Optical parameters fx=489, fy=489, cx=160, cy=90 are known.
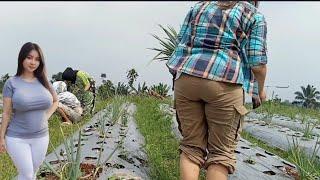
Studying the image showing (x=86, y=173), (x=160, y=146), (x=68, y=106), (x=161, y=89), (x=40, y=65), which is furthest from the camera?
(x=161, y=89)

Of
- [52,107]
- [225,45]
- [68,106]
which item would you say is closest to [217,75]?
[225,45]

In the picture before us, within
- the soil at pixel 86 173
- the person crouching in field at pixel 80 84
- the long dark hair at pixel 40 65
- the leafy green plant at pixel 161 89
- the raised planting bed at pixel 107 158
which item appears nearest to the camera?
the long dark hair at pixel 40 65

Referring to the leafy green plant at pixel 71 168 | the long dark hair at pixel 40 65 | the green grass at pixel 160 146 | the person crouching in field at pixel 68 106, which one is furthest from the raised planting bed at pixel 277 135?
the long dark hair at pixel 40 65

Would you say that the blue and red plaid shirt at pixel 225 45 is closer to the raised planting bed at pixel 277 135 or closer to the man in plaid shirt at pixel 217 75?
the man in plaid shirt at pixel 217 75

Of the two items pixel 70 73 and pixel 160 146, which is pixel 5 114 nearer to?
pixel 160 146

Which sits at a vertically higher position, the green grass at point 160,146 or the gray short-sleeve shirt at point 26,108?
the gray short-sleeve shirt at point 26,108

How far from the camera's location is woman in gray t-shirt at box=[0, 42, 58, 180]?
289 centimetres

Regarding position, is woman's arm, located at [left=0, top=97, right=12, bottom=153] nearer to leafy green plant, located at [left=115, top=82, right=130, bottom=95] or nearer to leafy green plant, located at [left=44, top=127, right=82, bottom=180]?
leafy green plant, located at [left=44, top=127, right=82, bottom=180]

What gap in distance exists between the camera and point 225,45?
2627mm

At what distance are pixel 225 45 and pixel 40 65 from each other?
119 cm

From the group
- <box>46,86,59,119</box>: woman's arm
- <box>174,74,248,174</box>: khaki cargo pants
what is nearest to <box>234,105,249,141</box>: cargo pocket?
<box>174,74,248,174</box>: khaki cargo pants

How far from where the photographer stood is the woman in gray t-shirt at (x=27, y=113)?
9.50 ft

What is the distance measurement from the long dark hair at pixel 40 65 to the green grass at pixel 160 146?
115cm

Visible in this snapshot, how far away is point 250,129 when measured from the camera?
302 inches
